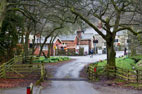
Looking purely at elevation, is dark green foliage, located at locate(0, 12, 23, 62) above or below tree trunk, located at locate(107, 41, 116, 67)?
above

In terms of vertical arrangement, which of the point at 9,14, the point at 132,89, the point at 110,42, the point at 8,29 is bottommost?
the point at 132,89

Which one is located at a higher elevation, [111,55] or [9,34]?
[9,34]

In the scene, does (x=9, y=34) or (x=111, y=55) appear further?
(x=9, y=34)

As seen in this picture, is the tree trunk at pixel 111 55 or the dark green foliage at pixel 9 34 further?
the dark green foliage at pixel 9 34

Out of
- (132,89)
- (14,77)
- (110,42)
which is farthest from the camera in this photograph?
(110,42)

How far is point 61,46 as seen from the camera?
60.4m

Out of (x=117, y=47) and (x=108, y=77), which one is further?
(x=117, y=47)

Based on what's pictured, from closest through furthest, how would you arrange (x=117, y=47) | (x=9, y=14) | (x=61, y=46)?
1. (x=9, y=14)
2. (x=61, y=46)
3. (x=117, y=47)

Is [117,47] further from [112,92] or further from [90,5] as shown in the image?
[112,92]

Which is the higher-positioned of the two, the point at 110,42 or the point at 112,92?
the point at 110,42

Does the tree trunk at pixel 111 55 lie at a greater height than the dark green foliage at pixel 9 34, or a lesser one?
lesser

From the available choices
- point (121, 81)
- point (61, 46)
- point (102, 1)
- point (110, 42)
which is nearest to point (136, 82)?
point (121, 81)

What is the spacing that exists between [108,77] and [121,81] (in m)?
1.65

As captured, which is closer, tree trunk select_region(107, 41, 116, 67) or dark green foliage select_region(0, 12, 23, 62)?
tree trunk select_region(107, 41, 116, 67)
